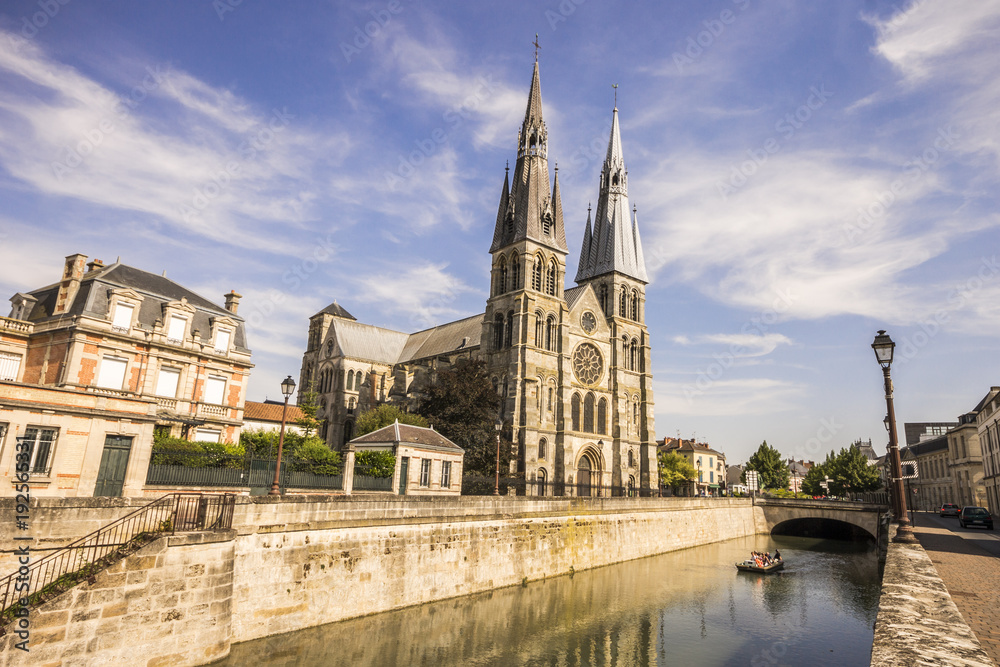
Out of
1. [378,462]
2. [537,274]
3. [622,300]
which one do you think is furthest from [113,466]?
[622,300]

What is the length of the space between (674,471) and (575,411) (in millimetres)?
29254

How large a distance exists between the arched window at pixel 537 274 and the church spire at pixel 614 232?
11.7 metres

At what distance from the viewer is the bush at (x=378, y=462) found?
25547 millimetres

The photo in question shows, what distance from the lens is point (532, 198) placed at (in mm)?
53875

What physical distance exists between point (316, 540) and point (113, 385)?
16.1m

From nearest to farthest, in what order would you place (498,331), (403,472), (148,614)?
(148,614) → (403,472) → (498,331)

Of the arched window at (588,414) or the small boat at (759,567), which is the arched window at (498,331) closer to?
the arched window at (588,414)

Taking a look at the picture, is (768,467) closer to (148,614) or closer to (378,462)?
(378,462)

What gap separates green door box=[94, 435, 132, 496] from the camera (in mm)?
18031

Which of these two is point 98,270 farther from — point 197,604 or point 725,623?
point 725,623

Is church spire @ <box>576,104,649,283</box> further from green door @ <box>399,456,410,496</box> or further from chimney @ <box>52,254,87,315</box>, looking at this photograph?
chimney @ <box>52,254,87,315</box>

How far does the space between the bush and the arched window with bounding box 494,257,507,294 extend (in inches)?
1151

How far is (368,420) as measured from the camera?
4156 cm

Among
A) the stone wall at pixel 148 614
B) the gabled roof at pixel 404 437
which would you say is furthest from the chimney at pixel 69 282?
the stone wall at pixel 148 614
